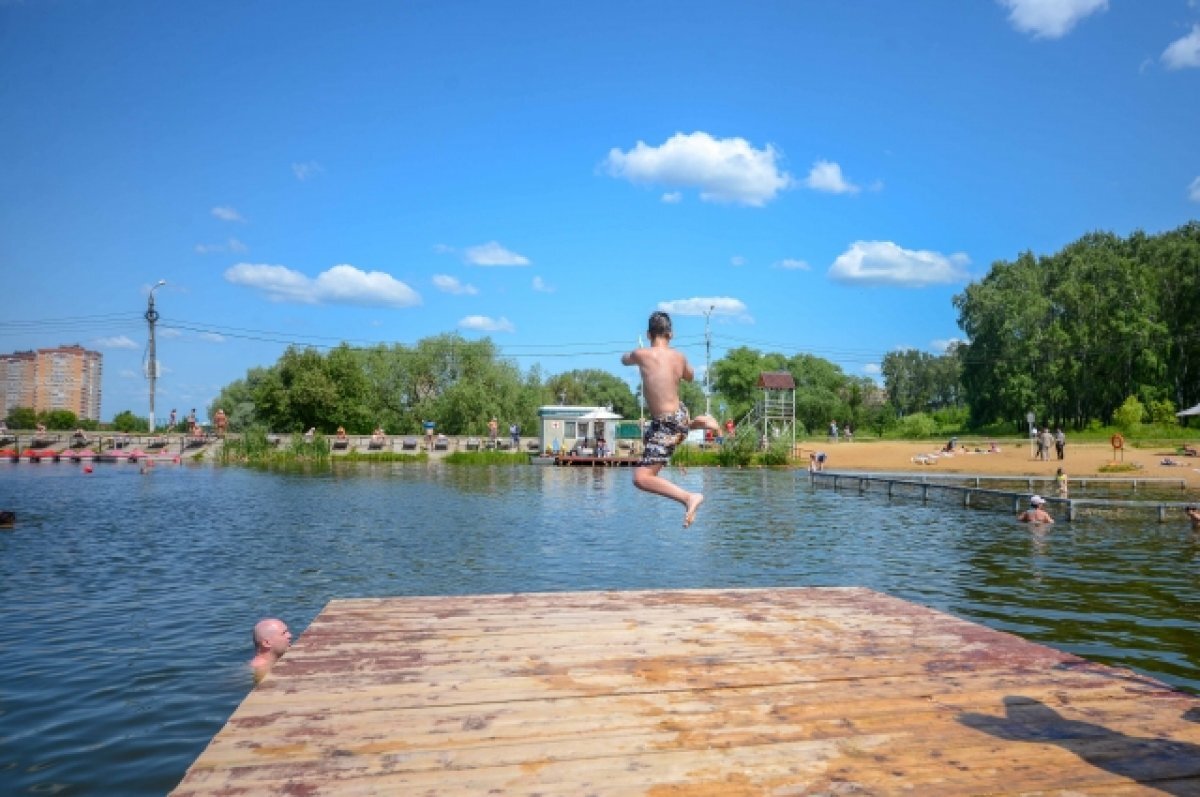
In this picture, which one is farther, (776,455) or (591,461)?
(591,461)

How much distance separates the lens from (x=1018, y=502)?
1177 inches

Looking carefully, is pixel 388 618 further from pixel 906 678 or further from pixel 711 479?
pixel 711 479

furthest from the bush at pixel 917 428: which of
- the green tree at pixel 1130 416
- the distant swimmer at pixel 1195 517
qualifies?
the distant swimmer at pixel 1195 517

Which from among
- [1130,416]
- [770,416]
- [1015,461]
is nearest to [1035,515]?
[1015,461]

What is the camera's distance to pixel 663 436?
8117 mm

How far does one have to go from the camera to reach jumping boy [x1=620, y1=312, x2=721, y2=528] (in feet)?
26.3

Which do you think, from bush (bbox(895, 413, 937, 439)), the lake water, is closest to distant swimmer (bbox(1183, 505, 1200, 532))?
the lake water

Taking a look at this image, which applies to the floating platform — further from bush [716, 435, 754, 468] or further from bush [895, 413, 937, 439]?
bush [895, 413, 937, 439]

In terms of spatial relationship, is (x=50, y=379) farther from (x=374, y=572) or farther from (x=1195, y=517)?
(x=1195, y=517)

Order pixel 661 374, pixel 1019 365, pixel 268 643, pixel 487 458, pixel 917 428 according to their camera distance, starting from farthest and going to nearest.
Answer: pixel 917 428 → pixel 1019 365 → pixel 487 458 → pixel 268 643 → pixel 661 374

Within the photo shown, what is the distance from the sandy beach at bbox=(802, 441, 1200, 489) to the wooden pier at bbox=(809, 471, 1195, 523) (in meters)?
4.19

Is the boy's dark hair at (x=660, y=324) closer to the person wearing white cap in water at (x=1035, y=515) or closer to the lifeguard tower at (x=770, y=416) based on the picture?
the person wearing white cap in water at (x=1035, y=515)

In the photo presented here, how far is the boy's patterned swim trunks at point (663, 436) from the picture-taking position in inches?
319

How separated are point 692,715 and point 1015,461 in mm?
55658
